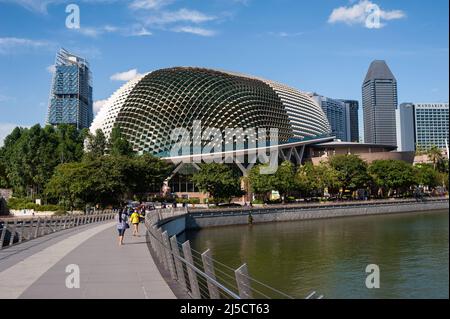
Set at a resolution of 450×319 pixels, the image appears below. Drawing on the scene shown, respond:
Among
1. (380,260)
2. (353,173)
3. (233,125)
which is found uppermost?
(233,125)

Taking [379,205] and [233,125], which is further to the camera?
[233,125]

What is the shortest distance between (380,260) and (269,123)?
88094 mm

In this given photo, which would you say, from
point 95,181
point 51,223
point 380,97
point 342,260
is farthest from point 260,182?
point 380,97

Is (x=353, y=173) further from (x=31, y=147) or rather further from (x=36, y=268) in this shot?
(x=36, y=268)

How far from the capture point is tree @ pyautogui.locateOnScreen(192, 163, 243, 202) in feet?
233

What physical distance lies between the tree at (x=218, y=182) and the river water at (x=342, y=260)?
85.4 ft

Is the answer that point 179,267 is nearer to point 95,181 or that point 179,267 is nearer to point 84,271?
point 84,271

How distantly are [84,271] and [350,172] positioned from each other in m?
70.7

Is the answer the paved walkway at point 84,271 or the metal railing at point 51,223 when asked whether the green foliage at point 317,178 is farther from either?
the paved walkway at point 84,271

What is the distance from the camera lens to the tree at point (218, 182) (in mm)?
70875

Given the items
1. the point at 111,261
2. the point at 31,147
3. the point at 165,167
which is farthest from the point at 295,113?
the point at 111,261

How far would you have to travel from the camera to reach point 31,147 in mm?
75562

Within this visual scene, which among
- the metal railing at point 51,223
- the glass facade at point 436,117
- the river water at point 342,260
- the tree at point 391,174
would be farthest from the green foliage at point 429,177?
the tree at point 391,174

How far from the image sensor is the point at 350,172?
265 ft
